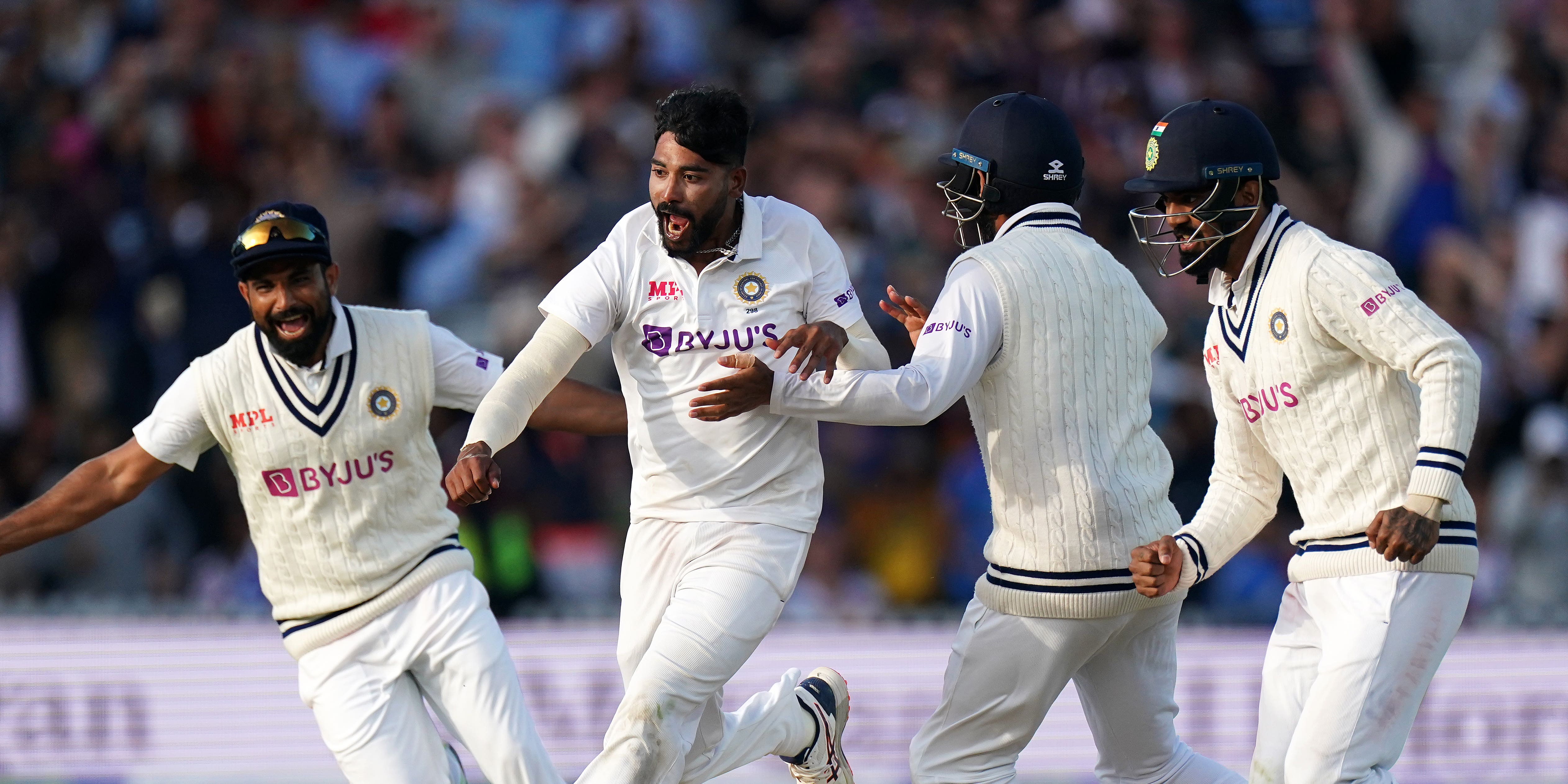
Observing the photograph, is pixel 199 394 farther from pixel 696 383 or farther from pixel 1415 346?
pixel 1415 346

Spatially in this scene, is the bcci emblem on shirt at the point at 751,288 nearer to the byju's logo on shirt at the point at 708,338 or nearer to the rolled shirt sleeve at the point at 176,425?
the byju's logo on shirt at the point at 708,338

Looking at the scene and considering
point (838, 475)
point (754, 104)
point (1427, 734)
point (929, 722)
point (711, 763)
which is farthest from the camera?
point (754, 104)

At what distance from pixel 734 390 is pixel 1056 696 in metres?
1.38

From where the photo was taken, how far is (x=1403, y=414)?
4.98m

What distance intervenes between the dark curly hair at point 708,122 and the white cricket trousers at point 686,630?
114 cm

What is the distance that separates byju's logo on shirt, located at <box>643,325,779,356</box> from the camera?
17.9 feet

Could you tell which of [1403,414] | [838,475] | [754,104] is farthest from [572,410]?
[754,104]

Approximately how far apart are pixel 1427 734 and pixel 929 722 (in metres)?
3.49

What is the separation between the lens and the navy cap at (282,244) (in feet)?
18.2

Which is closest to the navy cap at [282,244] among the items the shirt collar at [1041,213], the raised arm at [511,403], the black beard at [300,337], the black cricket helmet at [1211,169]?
the black beard at [300,337]

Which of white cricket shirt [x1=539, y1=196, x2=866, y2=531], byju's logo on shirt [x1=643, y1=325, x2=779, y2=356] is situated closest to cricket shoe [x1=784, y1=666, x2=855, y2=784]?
white cricket shirt [x1=539, y1=196, x2=866, y2=531]

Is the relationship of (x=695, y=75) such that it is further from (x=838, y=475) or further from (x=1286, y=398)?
(x=1286, y=398)

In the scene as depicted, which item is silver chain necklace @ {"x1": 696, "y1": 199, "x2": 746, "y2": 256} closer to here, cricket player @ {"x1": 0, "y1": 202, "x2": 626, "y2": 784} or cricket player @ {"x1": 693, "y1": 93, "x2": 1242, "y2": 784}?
cricket player @ {"x1": 693, "y1": 93, "x2": 1242, "y2": 784}

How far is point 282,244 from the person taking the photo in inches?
219
